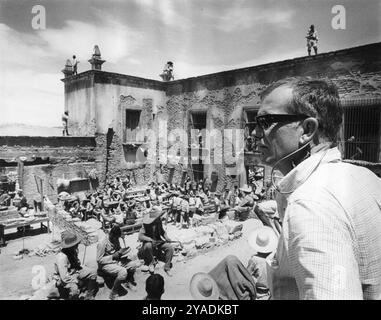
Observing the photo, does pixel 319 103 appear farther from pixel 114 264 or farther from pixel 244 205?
pixel 244 205

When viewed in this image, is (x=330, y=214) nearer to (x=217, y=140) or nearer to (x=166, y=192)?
(x=166, y=192)

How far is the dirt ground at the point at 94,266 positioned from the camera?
18.5 feet

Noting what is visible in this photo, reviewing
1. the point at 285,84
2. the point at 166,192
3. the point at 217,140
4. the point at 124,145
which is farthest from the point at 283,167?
the point at 124,145

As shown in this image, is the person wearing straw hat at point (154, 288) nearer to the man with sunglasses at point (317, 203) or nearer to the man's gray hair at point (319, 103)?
the man with sunglasses at point (317, 203)

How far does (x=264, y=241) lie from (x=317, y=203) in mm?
5092

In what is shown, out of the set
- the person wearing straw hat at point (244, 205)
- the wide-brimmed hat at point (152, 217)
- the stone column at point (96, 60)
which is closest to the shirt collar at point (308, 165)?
the wide-brimmed hat at point (152, 217)

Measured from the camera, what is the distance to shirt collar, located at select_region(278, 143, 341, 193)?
1113mm

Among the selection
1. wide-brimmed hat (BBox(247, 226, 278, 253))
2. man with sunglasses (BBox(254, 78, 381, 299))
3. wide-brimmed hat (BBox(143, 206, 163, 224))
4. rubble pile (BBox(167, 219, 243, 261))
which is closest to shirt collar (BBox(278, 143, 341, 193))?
man with sunglasses (BBox(254, 78, 381, 299))

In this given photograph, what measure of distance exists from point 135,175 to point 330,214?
16.7 m

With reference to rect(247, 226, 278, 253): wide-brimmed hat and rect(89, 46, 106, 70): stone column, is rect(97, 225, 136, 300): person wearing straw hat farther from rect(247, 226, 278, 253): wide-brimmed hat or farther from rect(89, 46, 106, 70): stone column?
Answer: rect(89, 46, 106, 70): stone column

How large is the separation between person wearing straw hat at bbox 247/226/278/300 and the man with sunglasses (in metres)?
4.23

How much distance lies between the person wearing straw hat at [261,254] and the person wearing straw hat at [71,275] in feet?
9.30

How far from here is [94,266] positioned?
6816 mm

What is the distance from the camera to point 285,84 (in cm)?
128
